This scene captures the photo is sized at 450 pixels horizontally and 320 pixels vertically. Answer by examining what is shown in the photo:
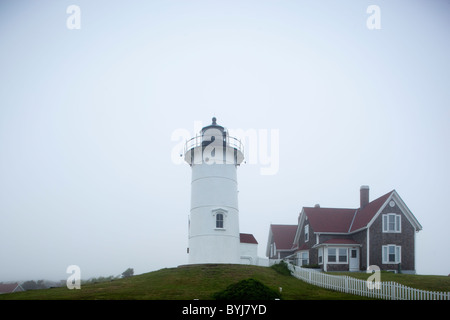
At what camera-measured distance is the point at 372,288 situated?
Answer: 2128cm

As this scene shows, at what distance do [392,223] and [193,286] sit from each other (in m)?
18.9

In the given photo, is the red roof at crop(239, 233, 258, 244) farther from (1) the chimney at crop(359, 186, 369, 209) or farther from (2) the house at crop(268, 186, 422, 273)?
(1) the chimney at crop(359, 186, 369, 209)

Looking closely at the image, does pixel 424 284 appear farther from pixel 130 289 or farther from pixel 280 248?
pixel 280 248

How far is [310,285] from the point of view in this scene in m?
26.2

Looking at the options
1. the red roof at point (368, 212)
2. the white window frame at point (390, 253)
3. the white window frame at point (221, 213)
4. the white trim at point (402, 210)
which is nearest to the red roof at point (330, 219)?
the red roof at point (368, 212)

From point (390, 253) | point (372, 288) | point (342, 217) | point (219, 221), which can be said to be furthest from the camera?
point (342, 217)

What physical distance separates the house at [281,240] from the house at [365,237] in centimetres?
640

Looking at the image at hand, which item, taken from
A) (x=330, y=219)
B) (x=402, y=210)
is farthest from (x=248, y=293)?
(x=330, y=219)

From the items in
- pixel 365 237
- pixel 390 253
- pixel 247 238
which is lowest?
pixel 390 253

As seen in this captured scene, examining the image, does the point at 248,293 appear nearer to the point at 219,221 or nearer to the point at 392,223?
the point at 219,221

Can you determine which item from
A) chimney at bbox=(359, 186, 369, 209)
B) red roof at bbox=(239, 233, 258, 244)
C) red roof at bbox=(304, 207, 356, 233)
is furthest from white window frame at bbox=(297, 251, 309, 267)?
chimney at bbox=(359, 186, 369, 209)
